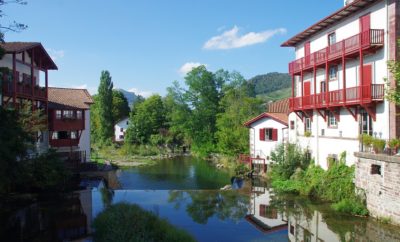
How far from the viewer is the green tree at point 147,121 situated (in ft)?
221

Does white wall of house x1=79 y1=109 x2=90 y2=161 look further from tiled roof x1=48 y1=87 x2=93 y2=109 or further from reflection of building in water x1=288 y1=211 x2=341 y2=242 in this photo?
reflection of building in water x1=288 y1=211 x2=341 y2=242

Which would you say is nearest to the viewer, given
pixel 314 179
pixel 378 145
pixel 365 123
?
pixel 378 145

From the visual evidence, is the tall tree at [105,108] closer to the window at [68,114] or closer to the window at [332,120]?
the window at [68,114]

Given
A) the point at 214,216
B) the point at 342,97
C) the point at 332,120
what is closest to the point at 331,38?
the point at 342,97

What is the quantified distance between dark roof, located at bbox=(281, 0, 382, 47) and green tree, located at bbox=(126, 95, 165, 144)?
136 feet

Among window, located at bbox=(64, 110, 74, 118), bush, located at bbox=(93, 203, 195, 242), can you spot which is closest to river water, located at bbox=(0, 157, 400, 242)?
bush, located at bbox=(93, 203, 195, 242)

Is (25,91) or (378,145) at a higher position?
(25,91)

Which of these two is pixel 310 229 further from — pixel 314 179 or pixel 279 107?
pixel 279 107

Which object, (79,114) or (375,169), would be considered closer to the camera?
(375,169)

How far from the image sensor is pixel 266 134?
118ft

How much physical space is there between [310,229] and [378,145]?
5.47m

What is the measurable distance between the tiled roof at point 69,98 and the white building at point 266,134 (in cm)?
1675

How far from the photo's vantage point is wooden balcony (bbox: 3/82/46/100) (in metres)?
26.2

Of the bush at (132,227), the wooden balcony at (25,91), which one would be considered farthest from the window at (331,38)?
the wooden balcony at (25,91)
